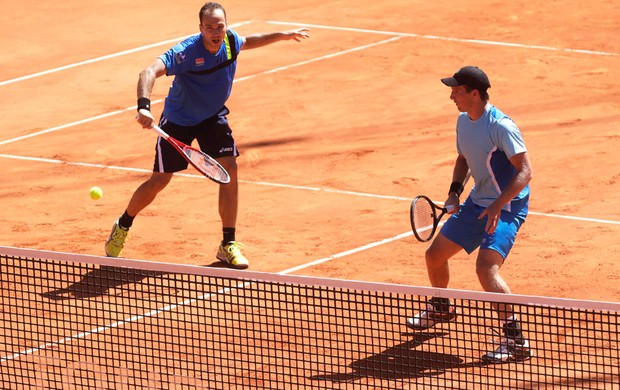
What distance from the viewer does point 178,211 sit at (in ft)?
41.3

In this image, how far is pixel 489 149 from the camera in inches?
334

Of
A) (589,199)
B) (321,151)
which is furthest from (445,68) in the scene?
(589,199)

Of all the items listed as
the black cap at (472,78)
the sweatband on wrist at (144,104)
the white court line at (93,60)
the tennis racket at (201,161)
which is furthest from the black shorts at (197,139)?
the white court line at (93,60)

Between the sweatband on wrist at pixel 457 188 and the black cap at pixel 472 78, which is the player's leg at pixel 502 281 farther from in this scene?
the black cap at pixel 472 78

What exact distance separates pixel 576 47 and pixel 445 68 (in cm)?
221

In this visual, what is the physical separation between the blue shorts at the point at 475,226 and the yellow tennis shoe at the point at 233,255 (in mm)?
2395

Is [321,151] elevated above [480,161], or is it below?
below

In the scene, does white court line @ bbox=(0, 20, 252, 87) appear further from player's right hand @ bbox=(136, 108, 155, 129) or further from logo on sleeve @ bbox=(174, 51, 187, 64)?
player's right hand @ bbox=(136, 108, 155, 129)

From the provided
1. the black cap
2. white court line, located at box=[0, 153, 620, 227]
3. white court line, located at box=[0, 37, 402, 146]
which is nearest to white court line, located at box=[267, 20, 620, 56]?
white court line, located at box=[0, 37, 402, 146]

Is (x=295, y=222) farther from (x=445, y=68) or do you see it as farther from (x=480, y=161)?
(x=445, y=68)

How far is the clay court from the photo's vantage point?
11.4 meters

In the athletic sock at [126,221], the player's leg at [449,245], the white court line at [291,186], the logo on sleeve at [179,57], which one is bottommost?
the white court line at [291,186]

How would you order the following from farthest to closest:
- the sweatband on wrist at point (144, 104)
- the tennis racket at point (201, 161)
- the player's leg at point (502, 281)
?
the tennis racket at point (201, 161) < the sweatband on wrist at point (144, 104) < the player's leg at point (502, 281)

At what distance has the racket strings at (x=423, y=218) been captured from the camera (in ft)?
28.7
